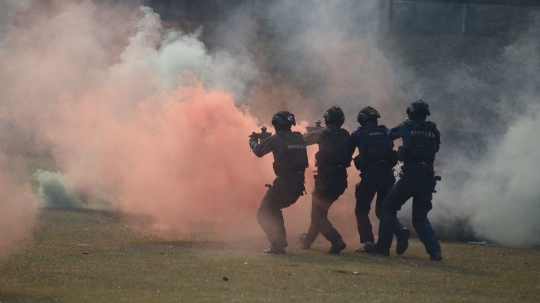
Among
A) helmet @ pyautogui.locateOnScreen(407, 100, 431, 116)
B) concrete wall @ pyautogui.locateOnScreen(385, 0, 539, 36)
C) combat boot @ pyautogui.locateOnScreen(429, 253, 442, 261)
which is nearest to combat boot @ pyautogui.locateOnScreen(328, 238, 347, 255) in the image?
combat boot @ pyautogui.locateOnScreen(429, 253, 442, 261)

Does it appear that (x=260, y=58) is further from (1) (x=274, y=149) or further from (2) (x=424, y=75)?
(1) (x=274, y=149)

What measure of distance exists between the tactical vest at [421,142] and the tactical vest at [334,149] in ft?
3.82

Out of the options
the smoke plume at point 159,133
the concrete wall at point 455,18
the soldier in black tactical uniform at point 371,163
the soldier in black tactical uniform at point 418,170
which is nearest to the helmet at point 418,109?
the soldier in black tactical uniform at point 418,170

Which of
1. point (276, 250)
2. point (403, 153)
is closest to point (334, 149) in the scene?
point (403, 153)

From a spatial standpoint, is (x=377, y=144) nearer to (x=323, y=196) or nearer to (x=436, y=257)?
(x=323, y=196)

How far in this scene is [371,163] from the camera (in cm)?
1330

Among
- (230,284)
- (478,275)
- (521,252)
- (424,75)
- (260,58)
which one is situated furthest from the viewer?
(424,75)

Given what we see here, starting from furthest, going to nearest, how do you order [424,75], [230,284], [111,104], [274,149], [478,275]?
[424,75] → [111,104] → [274,149] → [478,275] → [230,284]

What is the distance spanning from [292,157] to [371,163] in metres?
1.35

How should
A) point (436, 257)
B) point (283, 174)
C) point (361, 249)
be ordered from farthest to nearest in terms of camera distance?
point (361, 249)
point (283, 174)
point (436, 257)

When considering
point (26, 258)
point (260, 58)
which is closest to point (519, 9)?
point (260, 58)

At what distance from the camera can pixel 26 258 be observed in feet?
37.3

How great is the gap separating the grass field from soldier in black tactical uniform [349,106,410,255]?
1.65 feet

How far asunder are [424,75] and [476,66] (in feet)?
8.94
